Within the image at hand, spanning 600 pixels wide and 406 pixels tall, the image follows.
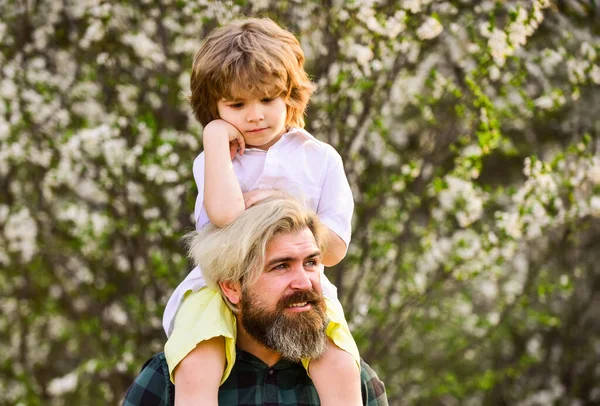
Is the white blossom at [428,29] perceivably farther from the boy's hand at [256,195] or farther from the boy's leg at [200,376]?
the boy's leg at [200,376]

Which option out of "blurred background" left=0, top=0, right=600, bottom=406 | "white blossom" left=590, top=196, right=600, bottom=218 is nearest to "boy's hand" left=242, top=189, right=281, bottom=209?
"blurred background" left=0, top=0, right=600, bottom=406

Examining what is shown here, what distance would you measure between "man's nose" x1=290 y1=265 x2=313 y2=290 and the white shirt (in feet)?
0.59

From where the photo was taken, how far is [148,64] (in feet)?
17.9

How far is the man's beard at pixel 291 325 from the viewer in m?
2.66

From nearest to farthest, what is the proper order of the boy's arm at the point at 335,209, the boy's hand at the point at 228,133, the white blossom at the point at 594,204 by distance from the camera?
the boy's hand at the point at 228,133 < the boy's arm at the point at 335,209 < the white blossom at the point at 594,204

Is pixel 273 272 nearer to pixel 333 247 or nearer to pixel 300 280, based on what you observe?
pixel 300 280

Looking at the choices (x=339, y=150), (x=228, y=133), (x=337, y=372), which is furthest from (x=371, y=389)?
(x=339, y=150)

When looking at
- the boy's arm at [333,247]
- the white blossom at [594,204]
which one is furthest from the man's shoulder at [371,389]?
the white blossom at [594,204]

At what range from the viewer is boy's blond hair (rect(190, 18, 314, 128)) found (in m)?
2.65

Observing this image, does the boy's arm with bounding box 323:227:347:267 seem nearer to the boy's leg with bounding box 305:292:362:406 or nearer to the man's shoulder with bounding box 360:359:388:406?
the boy's leg with bounding box 305:292:362:406

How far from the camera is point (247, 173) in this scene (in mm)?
2824

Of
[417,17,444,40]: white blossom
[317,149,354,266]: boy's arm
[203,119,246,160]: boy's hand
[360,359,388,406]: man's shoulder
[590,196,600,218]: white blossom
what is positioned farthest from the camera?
[590,196,600,218]: white blossom

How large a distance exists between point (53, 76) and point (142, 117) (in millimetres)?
980

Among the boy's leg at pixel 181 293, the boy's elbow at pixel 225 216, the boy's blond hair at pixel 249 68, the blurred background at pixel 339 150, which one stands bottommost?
the blurred background at pixel 339 150
